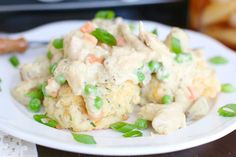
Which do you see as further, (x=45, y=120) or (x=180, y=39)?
(x=180, y=39)

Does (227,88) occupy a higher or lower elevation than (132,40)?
lower

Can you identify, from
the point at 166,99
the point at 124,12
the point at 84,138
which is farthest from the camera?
the point at 124,12

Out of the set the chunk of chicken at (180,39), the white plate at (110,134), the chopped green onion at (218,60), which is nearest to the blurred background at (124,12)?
the chopped green onion at (218,60)

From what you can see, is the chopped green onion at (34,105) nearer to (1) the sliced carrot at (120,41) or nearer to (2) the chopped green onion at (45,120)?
(2) the chopped green onion at (45,120)

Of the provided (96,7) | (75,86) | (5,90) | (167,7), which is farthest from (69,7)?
(75,86)

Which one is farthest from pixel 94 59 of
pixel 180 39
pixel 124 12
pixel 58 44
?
pixel 124 12

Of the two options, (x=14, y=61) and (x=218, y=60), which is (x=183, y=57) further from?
(x=14, y=61)
